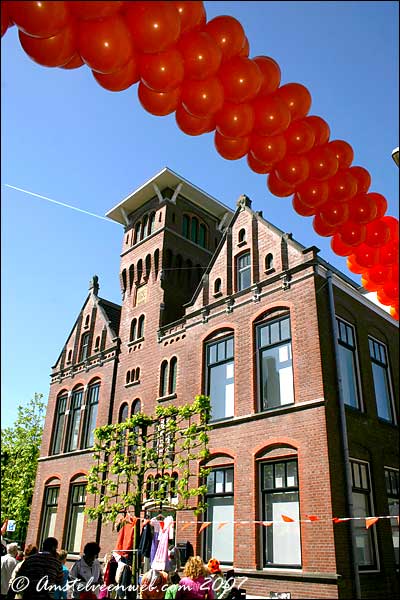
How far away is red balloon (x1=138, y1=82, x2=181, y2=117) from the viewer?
5230mm

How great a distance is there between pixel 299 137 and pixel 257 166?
61 cm

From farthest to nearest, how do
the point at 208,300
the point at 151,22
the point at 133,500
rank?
the point at 208,300, the point at 133,500, the point at 151,22

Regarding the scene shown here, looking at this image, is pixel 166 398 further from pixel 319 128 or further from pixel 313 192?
pixel 319 128

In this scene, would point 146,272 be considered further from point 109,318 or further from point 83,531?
point 83,531

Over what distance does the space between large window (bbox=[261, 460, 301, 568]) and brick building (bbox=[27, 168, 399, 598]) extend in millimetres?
34

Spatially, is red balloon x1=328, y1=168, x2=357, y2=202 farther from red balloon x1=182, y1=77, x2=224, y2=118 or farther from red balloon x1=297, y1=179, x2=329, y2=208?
red balloon x1=182, y1=77, x2=224, y2=118

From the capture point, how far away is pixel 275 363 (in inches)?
565

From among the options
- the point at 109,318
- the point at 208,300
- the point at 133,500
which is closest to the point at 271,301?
the point at 208,300

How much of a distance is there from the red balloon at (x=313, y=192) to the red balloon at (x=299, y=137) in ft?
1.64

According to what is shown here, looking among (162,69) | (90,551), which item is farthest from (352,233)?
(90,551)

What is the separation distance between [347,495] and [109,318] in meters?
14.7

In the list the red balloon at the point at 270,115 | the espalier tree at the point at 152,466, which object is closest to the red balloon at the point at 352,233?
the red balloon at the point at 270,115

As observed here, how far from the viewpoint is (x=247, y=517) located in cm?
1294

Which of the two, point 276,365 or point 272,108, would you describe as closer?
point 272,108
